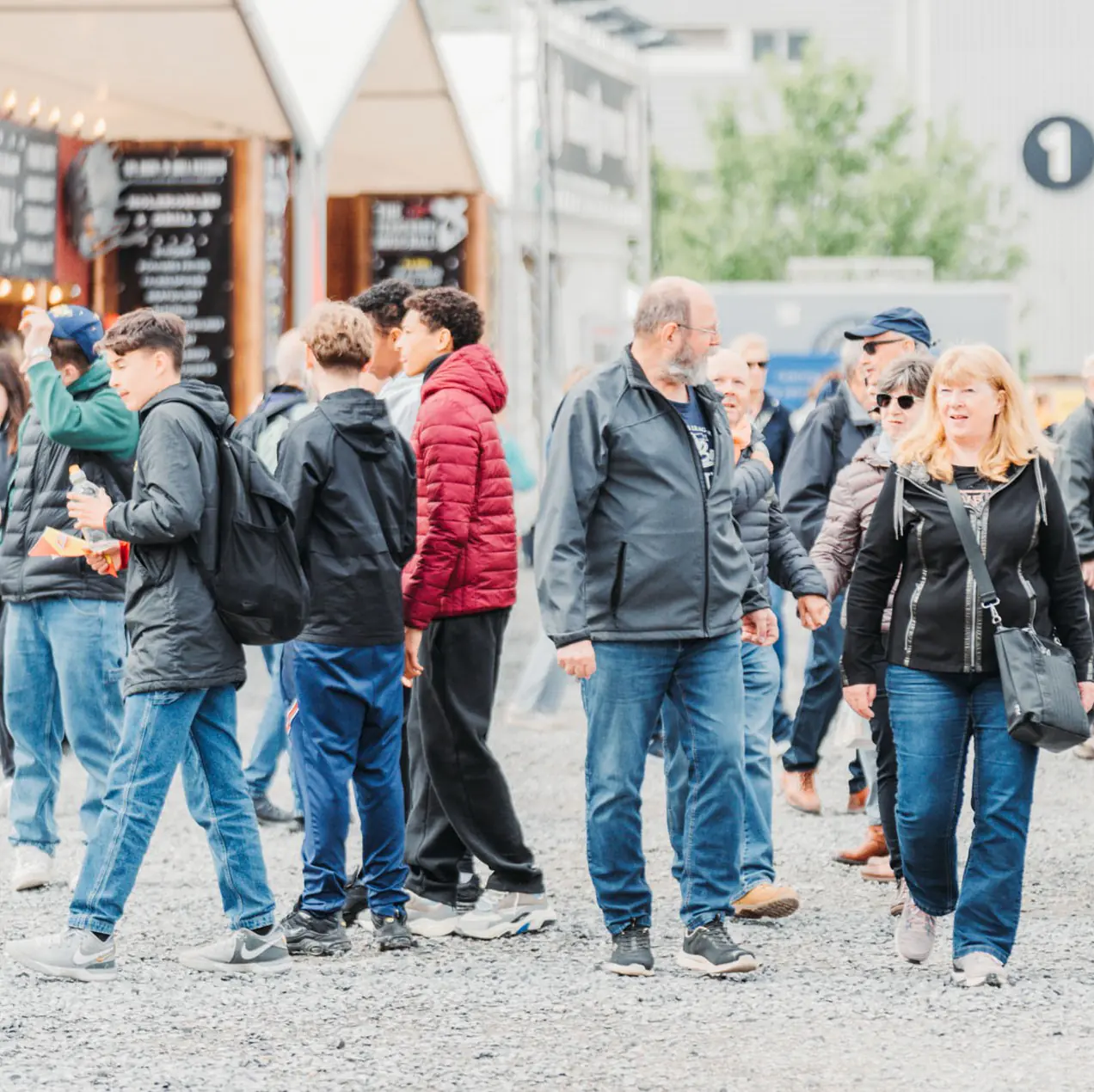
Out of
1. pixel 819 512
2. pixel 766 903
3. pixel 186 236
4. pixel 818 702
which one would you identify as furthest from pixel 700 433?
pixel 186 236

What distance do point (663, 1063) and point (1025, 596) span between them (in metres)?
1.64

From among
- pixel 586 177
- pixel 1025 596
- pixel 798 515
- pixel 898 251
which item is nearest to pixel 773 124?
pixel 898 251

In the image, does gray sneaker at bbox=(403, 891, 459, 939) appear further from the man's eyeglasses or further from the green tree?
the green tree

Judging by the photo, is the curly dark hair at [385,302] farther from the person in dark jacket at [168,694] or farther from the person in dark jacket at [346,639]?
the person in dark jacket at [168,694]

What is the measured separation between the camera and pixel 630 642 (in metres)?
5.96

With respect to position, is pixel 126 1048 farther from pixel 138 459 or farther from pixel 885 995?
pixel 885 995

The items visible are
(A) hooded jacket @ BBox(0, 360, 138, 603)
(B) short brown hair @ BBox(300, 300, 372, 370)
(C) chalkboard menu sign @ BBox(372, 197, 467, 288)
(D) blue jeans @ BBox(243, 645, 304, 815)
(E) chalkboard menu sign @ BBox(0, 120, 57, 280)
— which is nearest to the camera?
(B) short brown hair @ BBox(300, 300, 372, 370)

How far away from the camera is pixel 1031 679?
5609mm

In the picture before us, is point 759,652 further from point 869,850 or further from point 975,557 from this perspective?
point 975,557

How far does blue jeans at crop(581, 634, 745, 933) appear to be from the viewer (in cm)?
602

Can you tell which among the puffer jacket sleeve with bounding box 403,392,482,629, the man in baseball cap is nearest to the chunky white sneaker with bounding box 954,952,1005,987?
the puffer jacket sleeve with bounding box 403,392,482,629

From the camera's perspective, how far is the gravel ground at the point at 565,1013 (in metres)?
5.08

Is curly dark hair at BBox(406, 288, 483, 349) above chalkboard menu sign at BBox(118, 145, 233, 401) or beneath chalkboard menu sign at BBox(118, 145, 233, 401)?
beneath

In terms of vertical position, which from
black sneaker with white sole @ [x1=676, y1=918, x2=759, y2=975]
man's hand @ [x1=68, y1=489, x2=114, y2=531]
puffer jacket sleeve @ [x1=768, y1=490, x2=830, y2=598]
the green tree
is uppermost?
the green tree
